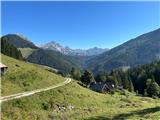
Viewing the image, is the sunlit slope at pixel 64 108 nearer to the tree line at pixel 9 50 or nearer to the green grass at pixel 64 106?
the green grass at pixel 64 106

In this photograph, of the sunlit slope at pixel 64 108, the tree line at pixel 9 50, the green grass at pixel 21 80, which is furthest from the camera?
the tree line at pixel 9 50

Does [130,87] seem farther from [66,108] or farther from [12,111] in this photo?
[12,111]

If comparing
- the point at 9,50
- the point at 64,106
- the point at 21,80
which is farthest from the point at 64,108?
the point at 9,50

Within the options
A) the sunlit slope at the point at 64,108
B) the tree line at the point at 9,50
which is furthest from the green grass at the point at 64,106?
the tree line at the point at 9,50

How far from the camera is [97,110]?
234ft

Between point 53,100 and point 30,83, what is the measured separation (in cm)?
1030

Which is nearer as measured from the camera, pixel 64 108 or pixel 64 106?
pixel 64 108

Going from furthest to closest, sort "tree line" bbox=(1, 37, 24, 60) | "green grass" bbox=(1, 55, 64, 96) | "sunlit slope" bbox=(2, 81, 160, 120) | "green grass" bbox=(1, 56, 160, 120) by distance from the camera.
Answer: "tree line" bbox=(1, 37, 24, 60)
"green grass" bbox=(1, 55, 64, 96)
"sunlit slope" bbox=(2, 81, 160, 120)
"green grass" bbox=(1, 56, 160, 120)

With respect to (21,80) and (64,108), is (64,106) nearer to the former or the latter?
(64,108)

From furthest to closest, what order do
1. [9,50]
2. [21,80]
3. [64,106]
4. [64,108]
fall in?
[9,50] → [21,80] → [64,106] → [64,108]

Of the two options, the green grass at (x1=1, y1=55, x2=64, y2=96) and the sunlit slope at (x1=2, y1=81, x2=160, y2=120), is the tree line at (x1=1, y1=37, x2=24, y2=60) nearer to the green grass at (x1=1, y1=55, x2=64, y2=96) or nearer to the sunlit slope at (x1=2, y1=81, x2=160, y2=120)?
the green grass at (x1=1, y1=55, x2=64, y2=96)

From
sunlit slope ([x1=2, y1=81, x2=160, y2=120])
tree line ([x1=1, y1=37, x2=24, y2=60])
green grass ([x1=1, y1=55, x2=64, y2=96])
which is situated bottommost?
sunlit slope ([x1=2, y1=81, x2=160, y2=120])

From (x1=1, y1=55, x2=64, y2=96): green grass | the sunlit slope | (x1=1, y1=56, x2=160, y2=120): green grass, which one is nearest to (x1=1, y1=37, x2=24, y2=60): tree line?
(x1=1, y1=55, x2=64, y2=96): green grass

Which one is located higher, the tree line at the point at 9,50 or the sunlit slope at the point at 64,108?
the tree line at the point at 9,50
